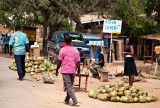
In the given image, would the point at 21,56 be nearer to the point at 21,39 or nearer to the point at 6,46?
the point at 21,39

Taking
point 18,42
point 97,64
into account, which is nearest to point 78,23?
point 97,64

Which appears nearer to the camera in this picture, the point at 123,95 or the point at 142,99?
the point at 142,99

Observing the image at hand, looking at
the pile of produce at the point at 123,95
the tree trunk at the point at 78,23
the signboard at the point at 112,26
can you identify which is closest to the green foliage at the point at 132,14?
the tree trunk at the point at 78,23

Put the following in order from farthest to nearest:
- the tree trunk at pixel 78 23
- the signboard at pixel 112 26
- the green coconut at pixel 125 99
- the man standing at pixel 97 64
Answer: the tree trunk at pixel 78 23, the signboard at pixel 112 26, the man standing at pixel 97 64, the green coconut at pixel 125 99

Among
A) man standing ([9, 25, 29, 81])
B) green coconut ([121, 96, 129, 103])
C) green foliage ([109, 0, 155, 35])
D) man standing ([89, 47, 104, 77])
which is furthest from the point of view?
green foliage ([109, 0, 155, 35])

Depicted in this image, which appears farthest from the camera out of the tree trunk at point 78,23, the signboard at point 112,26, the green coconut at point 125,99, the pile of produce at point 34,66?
the tree trunk at point 78,23

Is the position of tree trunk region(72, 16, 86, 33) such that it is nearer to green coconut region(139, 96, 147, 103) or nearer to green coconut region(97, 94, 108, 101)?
green coconut region(97, 94, 108, 101)

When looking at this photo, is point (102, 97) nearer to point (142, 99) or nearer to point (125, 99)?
point (125, 99)

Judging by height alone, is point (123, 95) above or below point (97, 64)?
below

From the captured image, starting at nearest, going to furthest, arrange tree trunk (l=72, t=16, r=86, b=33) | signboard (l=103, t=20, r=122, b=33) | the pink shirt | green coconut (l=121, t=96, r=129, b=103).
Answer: the pink shirt
green coconut (l=121, t=96, r=129, b=103)
signboard (l=103, t=20, r=122, b=33)
tree trunk (l=72, t=16, r=86, b=33)

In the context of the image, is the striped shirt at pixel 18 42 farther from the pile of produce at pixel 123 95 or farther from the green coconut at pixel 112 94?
the green coconut at pixel 112 94

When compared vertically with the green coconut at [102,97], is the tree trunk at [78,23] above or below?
above

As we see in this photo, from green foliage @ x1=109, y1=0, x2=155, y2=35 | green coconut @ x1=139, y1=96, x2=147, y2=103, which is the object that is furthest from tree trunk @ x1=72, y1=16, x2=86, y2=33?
green coconut @ x1=139, y1=96, x2=147, y2=103

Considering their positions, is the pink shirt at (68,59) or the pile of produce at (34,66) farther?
the pile of produce at (34,66)
